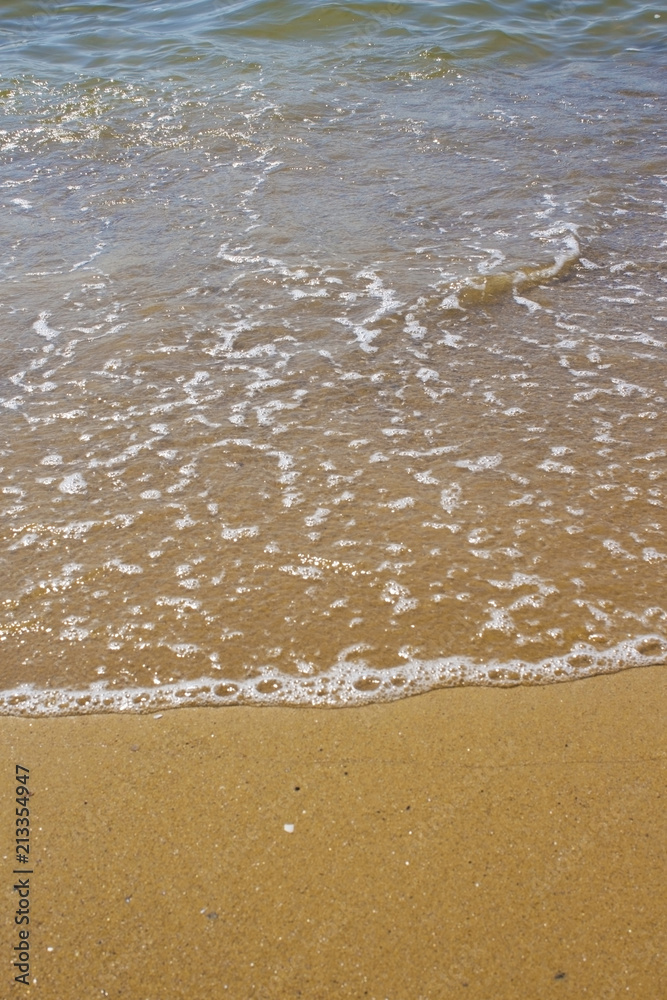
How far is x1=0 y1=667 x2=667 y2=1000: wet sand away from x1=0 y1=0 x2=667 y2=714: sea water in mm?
164

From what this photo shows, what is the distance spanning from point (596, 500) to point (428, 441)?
2.59 ft

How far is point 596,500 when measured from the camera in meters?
3.44

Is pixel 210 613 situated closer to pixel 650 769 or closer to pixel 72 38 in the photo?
pixel 650 769

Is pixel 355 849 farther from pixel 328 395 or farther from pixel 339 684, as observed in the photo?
pixel 328 395

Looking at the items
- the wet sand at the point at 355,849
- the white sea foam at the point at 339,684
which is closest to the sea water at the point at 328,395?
the white sea foam at the point at 339,684

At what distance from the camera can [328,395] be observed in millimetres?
4191

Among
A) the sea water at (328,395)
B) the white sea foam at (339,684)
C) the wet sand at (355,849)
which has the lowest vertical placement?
the wet sand at (355,849)

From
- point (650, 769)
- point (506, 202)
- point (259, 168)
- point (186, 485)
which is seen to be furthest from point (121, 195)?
point (650, 769)

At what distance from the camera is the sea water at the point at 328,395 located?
9.43 ft

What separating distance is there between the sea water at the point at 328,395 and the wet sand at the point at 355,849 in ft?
0.54

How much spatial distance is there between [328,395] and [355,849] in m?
2.43

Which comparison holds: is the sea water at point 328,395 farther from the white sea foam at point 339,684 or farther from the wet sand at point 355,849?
the wet sand at point 355,849

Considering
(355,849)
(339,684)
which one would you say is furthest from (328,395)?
(355,849)

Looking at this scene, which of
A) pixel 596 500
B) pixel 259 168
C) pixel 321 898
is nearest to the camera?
pixel 321 898
